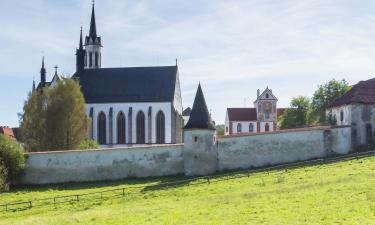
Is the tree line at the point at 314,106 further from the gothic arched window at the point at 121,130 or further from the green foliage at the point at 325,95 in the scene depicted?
the gothic arched window at the point at 121,130

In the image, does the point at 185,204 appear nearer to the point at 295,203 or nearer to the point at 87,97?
the point at 295,203

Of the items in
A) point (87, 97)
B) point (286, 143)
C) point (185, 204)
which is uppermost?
point (87, 97)

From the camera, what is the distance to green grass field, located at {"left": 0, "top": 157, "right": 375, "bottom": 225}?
18750mm

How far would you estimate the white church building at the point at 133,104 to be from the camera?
6481 cm

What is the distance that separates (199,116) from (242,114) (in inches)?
1991

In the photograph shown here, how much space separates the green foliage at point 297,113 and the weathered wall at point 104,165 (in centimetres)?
3769

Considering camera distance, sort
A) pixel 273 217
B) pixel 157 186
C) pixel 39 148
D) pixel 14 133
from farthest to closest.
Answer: pixel 14 133 < pixel 39 148 < pixel 157 186 < pixel 273 217

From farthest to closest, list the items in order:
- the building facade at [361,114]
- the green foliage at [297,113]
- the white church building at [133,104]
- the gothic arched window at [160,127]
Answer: the green foliage at [297,113] < the white church building at [133,104] < the gothic arched window at [160,127] < the building facade at [361,114]

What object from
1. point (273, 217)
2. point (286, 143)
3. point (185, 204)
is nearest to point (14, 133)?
point (286, 143)

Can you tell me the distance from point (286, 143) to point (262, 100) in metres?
47.9

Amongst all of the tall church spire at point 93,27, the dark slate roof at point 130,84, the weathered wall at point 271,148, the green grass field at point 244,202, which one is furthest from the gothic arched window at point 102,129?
the green grass field at point 244,202

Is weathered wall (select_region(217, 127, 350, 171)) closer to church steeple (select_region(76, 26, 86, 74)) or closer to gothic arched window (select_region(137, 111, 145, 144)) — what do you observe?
gothic arched window (select_region(137, 111, 145, 144))

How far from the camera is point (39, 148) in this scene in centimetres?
4934

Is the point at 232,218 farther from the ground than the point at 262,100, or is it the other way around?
the point at 262,100
